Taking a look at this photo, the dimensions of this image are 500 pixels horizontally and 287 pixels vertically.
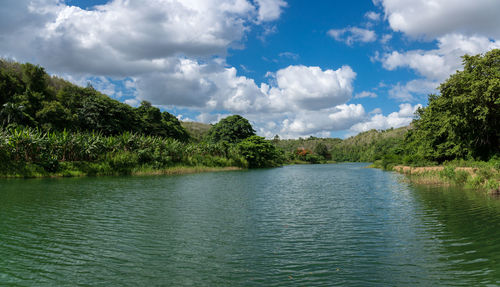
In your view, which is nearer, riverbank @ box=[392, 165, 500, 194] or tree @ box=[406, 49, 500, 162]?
riverbank @ box=[392, 165, 500, 194]

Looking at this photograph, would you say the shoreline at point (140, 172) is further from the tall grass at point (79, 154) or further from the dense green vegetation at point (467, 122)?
the dense green vegetation at point (467, 122)

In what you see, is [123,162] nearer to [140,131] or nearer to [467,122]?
[140,131]

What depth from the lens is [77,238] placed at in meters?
12.0

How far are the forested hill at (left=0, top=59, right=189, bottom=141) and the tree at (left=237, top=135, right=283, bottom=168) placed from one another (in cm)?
3063

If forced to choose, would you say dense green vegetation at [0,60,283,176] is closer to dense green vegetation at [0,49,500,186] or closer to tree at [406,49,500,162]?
dense green vegetation at [0,49,500,186]

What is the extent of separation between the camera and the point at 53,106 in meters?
66.8

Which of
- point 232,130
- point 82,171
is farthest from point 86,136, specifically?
point 232,130

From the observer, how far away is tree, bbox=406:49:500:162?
34000 millimetres

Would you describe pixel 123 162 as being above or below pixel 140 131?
below

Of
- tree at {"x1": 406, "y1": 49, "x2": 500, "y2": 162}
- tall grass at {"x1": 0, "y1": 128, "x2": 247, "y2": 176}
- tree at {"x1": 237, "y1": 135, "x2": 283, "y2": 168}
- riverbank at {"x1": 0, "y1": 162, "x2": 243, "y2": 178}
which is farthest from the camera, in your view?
tree at {"x1": 237, "y1": 135, "x2": 283, "y2": 168}

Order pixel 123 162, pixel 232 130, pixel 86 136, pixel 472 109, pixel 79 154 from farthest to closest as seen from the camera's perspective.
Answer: pixel 232 130 → pixel 123 162 → pixel 86 136 → pixel 79 154 → pixel 472 109

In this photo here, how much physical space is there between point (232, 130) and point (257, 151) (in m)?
19.8

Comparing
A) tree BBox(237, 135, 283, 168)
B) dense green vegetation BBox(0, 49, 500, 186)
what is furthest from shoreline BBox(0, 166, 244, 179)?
tree BBox(237, 135, 283, 168)

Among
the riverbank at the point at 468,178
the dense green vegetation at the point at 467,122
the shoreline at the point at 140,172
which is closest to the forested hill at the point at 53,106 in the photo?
the shoreline at the point at 140,172
